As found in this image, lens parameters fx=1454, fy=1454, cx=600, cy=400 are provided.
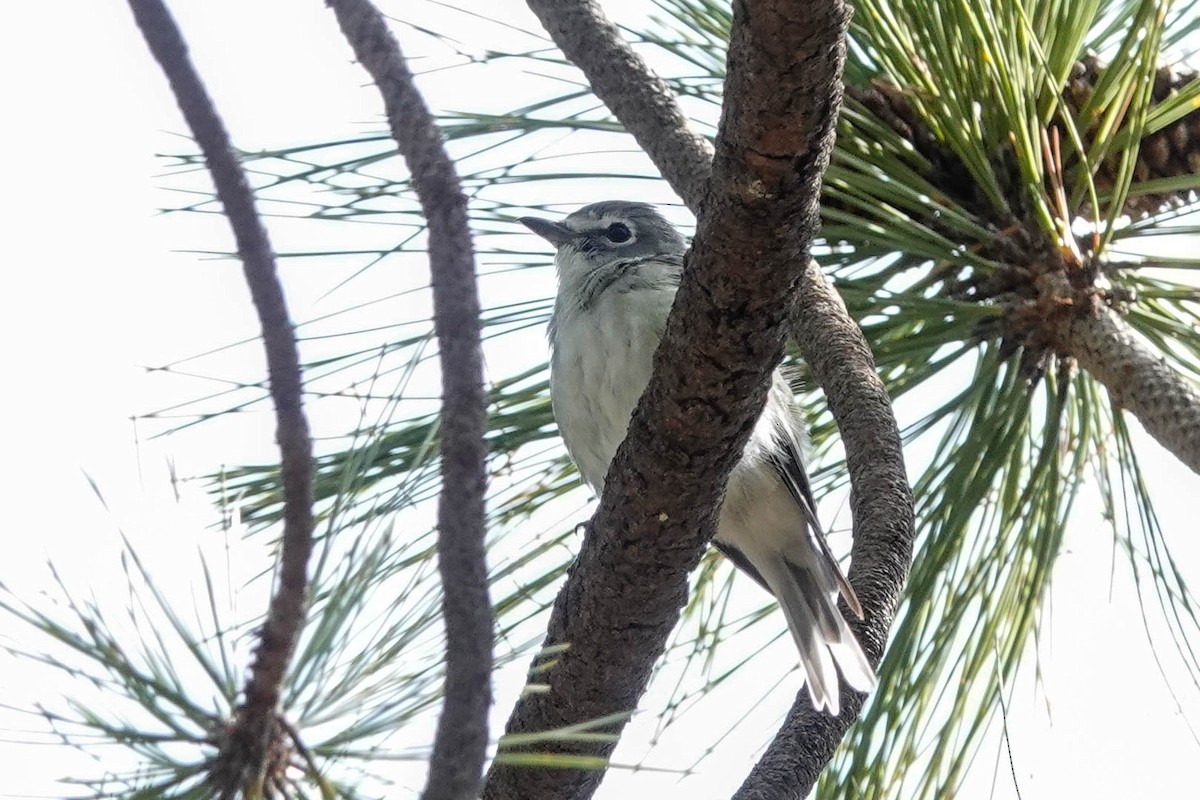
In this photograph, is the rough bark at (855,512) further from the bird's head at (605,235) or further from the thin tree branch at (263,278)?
the thin tree branch at (263,278)

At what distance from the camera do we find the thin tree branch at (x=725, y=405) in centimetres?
161

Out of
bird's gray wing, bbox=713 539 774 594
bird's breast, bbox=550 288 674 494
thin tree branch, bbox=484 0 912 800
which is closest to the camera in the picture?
thin tree branch, bbox=484 0 912 800

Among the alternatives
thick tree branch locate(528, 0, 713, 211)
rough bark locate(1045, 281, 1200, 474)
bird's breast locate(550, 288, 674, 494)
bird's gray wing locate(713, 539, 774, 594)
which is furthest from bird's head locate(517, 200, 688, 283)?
rough bark locate(1045, 281, 1200, 474)

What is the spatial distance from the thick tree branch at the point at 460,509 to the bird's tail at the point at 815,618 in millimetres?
1763

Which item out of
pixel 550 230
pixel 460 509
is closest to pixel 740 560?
pixel 550 230

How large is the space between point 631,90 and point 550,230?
0.80 meters

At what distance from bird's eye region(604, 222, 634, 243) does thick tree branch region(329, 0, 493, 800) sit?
2.94 metres

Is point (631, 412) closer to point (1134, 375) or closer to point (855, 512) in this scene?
point (855, 512)

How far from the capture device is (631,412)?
3230 mm

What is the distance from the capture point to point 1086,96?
3078 millimetres

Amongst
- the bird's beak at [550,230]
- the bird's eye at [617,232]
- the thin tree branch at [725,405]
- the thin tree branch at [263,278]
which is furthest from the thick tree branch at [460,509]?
the bird's eye at [617,232]

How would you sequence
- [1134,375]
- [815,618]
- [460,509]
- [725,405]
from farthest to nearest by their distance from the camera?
1. [815,618]
2. [1134,375]
3. [725,405]
4. [460,509]

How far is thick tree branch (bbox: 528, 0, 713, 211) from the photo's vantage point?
2.90 meters

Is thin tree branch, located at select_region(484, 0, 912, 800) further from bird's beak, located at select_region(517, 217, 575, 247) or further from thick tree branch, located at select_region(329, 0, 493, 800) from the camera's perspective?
bird's beak, located at select_region(517, 217, 575, 247)
